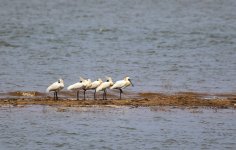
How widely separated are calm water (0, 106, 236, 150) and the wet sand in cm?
63

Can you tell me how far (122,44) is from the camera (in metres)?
49.3

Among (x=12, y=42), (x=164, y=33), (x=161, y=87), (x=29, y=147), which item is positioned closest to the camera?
(x=29, y=147)

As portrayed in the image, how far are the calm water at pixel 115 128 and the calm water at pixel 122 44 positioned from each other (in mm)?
5341

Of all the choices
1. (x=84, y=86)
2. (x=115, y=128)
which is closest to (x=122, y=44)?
(x=84, y=86)

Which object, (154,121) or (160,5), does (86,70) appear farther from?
(160,5)

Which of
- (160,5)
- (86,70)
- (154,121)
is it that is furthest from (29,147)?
(160,5)

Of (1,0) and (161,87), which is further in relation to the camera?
(1,0)

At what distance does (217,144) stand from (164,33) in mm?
35752

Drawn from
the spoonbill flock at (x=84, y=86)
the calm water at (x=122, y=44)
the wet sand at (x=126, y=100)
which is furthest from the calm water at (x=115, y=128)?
the calm water at (x=122, y=44)

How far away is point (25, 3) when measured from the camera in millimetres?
87125

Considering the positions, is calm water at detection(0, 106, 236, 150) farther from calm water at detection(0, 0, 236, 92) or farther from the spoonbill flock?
calm water at detection(0, 0, 236, 92)

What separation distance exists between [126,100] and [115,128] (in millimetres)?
3261

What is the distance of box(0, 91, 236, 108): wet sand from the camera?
82.5 feet

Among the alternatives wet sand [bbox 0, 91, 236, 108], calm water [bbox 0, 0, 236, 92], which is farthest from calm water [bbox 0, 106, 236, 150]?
calm water [bbox 0, 0, 236, 92]
